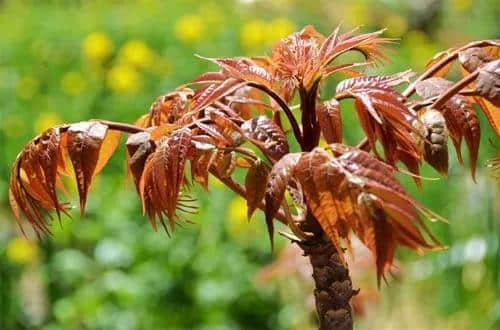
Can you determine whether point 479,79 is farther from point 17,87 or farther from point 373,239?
point 17,87

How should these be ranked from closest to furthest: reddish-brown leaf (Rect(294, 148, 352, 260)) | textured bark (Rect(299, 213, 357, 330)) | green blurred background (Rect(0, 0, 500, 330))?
reddish-brown leaf (Rect(294, 148, 352, 260)) < textured bark (Rect(299, 213, 357, 330)) < green blurred background (Rect(0, 0, 500, 330))

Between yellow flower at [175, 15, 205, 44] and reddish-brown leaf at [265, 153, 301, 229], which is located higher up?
yellow flower at [175, 15, 205, 44]

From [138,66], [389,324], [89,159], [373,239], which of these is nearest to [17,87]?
[138,66]

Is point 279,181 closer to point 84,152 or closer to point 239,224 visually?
point 84,152

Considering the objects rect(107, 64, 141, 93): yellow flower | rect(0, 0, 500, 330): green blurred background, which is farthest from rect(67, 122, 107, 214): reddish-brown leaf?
rect(107, 64, 141, 93): yellow flower

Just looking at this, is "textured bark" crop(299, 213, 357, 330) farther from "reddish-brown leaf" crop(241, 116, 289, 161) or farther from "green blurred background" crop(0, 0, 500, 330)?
"green blurred background" crop(0, 0, 500, 330)
